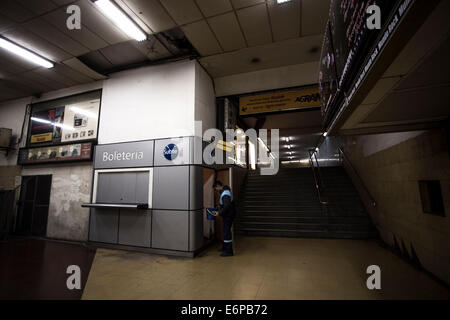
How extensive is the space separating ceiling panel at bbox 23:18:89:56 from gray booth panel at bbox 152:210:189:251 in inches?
151

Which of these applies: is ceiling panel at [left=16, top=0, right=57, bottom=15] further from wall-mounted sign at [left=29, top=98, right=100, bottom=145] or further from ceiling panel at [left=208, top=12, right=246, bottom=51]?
ceiling panel at [left=208, top=12, right=246, bottom=51]

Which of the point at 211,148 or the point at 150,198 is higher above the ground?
the point at 211,148

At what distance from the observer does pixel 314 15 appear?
11.9 feet

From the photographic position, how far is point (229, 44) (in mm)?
4305

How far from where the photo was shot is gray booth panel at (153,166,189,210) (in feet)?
13.6

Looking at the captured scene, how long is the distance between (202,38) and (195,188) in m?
3.00

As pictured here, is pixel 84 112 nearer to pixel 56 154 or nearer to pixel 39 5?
pixel 56 154

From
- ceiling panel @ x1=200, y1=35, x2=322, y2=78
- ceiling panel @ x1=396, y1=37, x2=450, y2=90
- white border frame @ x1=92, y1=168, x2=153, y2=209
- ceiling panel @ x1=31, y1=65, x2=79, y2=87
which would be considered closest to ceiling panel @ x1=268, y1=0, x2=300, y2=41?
ceiling panel @ x1=200, y1=35, x2=322, y2=78

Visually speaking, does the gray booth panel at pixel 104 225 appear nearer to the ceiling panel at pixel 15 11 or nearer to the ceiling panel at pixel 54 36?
the ceiling panel at pixel 54 36

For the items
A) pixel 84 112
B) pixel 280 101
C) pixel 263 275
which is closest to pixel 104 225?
pixel 84 112

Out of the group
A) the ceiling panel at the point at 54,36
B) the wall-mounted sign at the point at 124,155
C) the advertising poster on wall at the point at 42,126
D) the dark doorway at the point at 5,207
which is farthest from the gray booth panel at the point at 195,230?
the advertising poster on wall at the point at 42,126

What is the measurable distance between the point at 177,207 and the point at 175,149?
3.89ft

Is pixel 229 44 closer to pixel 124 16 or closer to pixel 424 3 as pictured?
pixel 124 16
